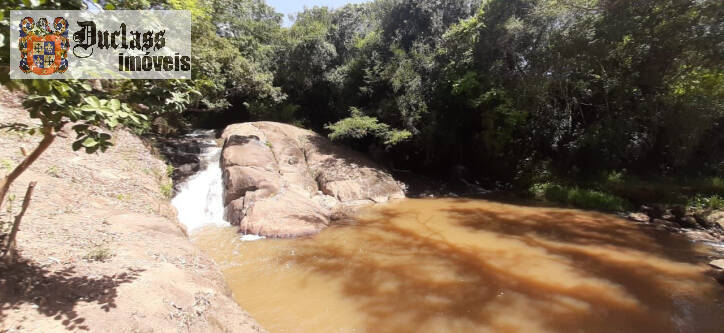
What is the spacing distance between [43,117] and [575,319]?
21.8 feet

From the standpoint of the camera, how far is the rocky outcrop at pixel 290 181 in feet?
29.1

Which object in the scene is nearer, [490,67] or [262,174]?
[262,174]

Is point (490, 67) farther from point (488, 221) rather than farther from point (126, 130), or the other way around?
point (126, 130)

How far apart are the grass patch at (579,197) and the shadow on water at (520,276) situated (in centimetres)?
167

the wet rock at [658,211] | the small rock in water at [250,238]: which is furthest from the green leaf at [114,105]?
the wet rock at [658,211]

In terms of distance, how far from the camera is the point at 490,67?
12.9 m

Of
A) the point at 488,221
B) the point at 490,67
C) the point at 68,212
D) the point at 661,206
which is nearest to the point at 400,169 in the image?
the point at 490,67

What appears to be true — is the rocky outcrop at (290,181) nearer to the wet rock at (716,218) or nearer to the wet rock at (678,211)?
the wet rock at (678,211)

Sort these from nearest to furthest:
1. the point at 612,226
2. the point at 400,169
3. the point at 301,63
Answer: the point at 612,226
the point at 400,169
the point at 301,63

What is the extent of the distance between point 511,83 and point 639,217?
620 centimetres

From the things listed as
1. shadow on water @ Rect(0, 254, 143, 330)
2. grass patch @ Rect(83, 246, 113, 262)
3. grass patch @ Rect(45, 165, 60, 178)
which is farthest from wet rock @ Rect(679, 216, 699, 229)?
grass patch @ Rect(45, 165, 60, 178)

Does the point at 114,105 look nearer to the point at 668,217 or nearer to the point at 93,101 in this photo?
the point at 93,101

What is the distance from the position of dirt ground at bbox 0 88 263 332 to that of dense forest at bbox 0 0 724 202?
3913 millimetres

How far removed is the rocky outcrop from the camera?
8883 mm
